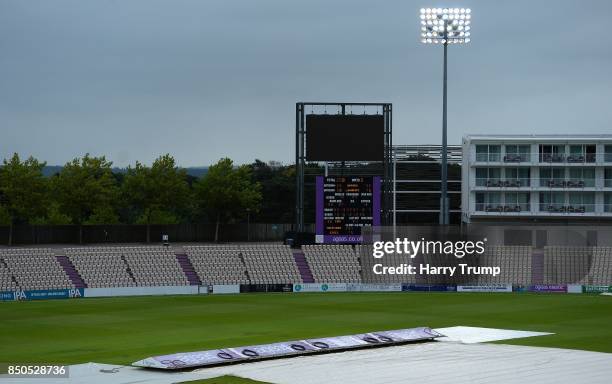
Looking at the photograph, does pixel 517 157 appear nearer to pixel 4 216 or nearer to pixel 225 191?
pixel 225 191

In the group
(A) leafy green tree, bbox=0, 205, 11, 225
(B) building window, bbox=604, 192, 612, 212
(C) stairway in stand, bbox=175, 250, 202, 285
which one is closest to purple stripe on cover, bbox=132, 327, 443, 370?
(C) stairway in stand, bbox=175, 250, 202, 285

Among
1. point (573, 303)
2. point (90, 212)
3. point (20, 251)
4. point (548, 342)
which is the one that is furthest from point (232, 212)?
point (548, 342)

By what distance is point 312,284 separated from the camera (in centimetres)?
5916

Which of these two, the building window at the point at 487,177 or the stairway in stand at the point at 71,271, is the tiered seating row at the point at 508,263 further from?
the stairway in stand at the point at 71,271

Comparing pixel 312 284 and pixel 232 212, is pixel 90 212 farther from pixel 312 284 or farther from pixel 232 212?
→ pixel 312 284

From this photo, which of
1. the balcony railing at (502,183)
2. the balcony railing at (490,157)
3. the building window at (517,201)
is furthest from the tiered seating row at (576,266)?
the balcony railing at (490,157)

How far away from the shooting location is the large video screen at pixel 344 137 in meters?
52.6

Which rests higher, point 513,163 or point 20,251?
point 513,163

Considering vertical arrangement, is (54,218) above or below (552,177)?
below

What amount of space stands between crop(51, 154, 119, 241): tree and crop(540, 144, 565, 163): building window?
34406 mm

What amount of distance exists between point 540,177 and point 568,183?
2.17m

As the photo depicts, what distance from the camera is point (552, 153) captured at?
75.2 meters

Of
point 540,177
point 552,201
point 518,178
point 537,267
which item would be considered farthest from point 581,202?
point 537,267

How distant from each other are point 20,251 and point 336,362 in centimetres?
3322
